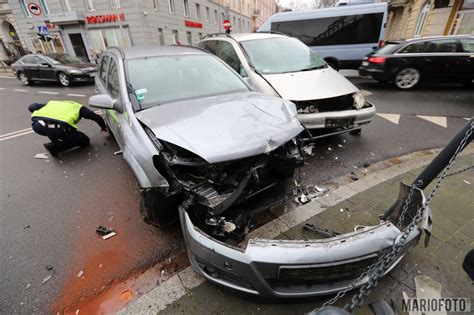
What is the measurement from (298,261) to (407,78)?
8927mm

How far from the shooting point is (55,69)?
34.6ft

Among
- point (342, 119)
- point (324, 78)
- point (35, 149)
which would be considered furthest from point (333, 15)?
point (35, 149)

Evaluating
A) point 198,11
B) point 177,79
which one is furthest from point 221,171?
point 198,11

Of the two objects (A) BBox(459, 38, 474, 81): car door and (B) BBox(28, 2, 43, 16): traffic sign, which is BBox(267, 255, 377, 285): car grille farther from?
(B) BBox(28, 2, 43, 16): traffic sign

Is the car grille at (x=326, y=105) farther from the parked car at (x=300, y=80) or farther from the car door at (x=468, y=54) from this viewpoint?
the car door at (x=468, y=54)

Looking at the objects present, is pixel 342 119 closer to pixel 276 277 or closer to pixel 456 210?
pixel 456 210

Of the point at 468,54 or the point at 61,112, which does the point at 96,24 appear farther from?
the point at 468,54

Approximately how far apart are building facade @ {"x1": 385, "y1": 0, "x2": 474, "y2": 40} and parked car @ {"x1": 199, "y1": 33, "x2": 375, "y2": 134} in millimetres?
12730

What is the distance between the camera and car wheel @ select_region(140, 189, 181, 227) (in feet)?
6.69

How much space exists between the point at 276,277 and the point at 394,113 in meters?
6.10

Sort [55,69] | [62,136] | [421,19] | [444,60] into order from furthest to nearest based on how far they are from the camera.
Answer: [421,19], [55,69], [444,60], [62,136]

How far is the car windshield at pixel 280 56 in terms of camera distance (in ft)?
15.0

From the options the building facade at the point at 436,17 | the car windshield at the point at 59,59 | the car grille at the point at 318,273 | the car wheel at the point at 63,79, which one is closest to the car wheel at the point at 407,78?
the building facade at the point at 436,17

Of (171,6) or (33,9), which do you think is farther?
(171,6)
